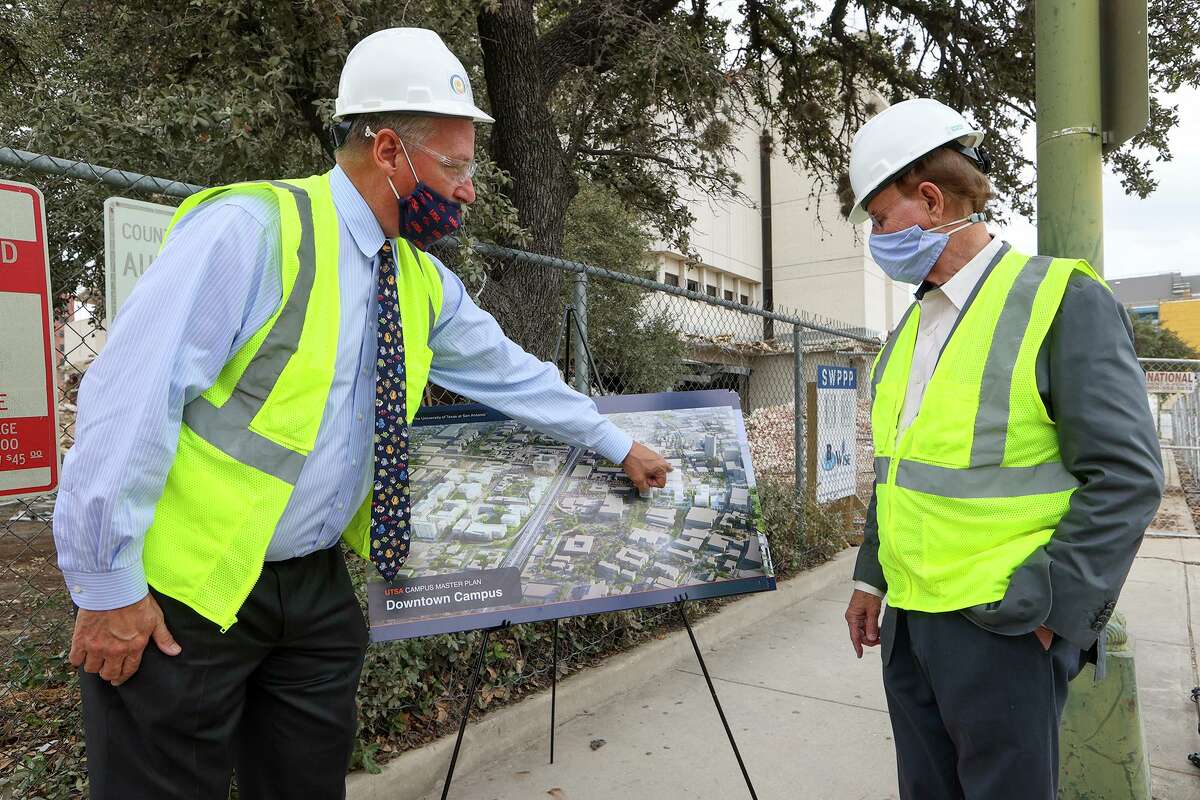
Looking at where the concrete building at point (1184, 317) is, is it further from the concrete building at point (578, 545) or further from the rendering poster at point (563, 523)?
the concrete building at point (578, 545)

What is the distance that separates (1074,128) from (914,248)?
1.34 meters

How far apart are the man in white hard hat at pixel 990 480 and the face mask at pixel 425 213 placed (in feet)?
3.60

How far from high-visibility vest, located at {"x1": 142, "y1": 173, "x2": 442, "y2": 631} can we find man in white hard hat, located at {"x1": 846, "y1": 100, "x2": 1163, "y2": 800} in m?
1.41

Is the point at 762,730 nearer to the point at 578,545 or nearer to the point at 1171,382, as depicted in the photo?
the point at 578,545

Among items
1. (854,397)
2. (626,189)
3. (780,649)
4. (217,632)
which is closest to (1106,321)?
(217,632)

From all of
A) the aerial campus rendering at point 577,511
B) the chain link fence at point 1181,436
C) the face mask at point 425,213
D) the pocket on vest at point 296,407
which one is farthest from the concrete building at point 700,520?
the chain link fence at point 1181,436

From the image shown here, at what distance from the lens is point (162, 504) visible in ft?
5.24

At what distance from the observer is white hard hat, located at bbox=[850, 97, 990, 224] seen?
201 centimetres

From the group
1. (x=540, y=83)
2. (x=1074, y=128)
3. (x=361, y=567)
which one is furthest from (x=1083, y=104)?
(x=540, y=83)

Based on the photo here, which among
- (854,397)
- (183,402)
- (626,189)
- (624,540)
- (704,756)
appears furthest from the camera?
(626,189)

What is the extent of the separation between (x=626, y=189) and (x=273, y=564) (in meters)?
7.81

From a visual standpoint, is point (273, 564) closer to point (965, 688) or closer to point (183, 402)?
point (183, 402)

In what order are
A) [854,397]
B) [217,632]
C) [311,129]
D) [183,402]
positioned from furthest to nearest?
[854,397] < [311,129] < [217,632] < [183,402]

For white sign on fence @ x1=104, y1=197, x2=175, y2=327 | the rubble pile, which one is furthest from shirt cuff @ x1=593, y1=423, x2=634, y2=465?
the rubble pile
